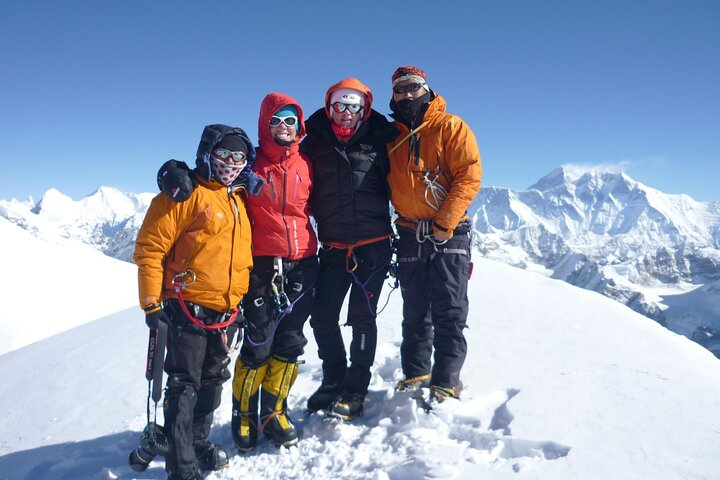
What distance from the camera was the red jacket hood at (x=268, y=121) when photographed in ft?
14.1

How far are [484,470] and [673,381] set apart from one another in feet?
9.10

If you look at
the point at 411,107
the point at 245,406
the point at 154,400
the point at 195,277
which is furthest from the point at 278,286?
the point at 411,107

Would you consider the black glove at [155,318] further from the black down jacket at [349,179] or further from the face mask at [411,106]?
the face mask at [411,106]

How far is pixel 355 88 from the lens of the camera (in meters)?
4.56

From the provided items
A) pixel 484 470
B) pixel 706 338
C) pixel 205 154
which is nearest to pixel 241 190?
pixel 205 154

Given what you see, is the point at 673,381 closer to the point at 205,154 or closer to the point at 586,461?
the point at 586,461

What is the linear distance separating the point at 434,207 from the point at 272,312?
2.01 m

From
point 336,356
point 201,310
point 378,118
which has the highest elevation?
point 378,118

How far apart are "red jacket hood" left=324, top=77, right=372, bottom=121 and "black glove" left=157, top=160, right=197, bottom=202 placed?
1.76m

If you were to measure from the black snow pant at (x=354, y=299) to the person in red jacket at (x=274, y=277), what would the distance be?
0.25 m

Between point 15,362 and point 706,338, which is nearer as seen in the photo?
point 15,362

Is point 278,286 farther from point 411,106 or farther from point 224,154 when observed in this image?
point 411,106

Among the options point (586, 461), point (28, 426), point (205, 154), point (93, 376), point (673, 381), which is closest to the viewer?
point (586, 461)

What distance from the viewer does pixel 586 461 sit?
3305mm
